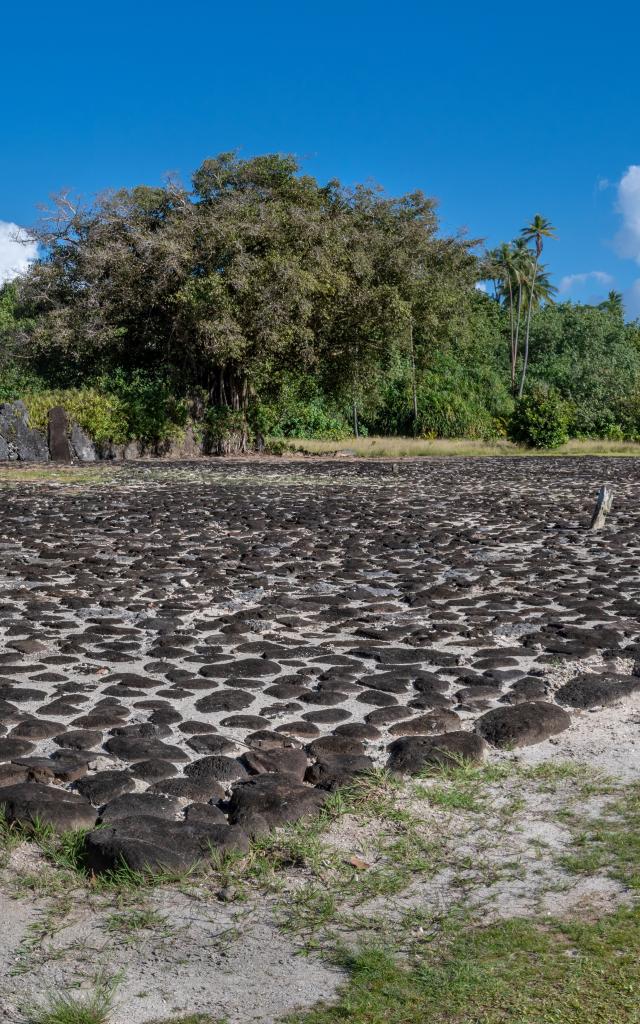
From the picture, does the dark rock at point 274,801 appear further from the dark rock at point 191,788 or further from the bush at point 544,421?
the bush at point 544,421

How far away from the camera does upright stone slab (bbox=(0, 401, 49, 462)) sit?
28.8m

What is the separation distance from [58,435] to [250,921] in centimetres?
2757

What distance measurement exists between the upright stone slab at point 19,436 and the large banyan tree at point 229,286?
3.52m

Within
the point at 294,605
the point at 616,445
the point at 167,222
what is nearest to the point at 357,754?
the point at 294,605

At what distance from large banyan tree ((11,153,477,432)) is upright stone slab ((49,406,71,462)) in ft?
10.4

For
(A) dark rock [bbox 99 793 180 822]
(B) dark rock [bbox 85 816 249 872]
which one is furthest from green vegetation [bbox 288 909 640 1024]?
(A) dark rock [bbox 99 793 180 822]

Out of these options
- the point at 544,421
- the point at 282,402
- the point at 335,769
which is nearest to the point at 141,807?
the point at 335,769

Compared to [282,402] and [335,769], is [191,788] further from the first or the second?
[282,402]

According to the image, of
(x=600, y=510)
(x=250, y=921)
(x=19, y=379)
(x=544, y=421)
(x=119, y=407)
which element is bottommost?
(x=250, y=921)

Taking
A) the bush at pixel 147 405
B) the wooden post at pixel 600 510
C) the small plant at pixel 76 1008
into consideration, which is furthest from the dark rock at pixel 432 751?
the bush at pixel 147 405

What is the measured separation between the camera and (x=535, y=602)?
7.32 m

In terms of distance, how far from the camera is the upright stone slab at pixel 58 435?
1142 inches

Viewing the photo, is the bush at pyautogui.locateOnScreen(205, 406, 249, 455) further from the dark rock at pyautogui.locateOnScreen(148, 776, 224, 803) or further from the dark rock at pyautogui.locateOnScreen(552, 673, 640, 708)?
the dark rock at pyautogui.locateOnScreen(148, 776, 224, 803)

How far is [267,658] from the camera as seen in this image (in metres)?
5.66
